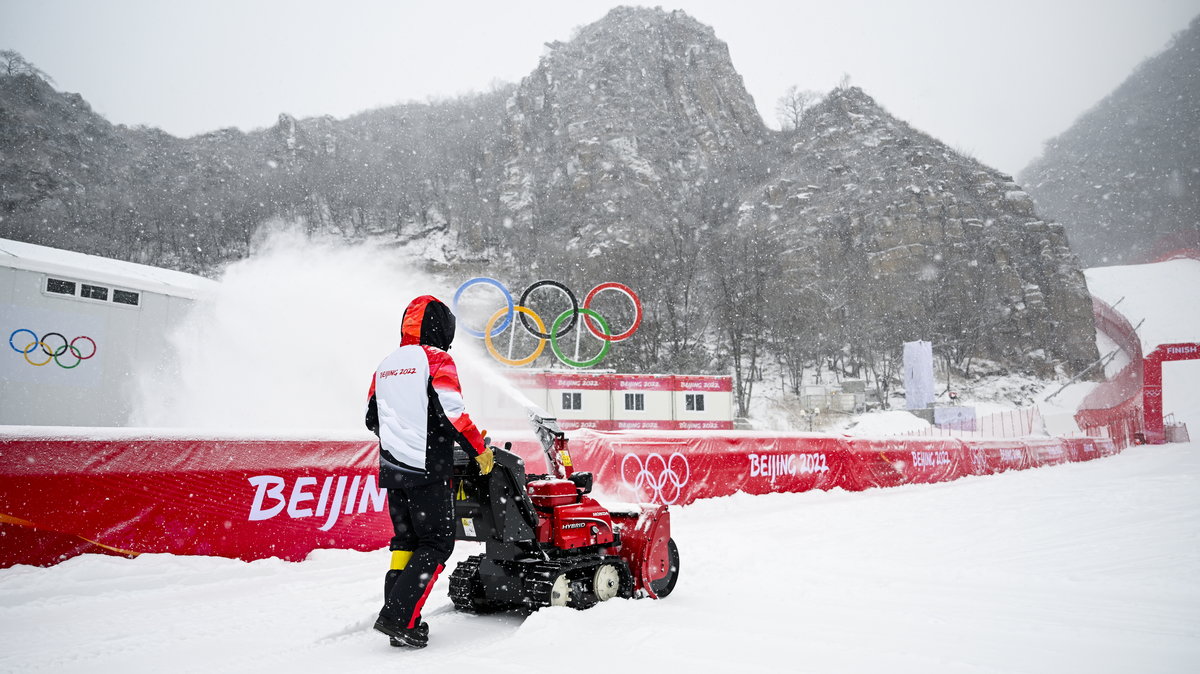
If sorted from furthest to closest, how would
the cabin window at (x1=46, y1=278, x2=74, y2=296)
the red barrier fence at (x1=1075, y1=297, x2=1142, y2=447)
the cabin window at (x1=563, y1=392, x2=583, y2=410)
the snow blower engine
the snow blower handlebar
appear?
the cabin window at (x1=563, y1=392, x2=583, y2=410)
the red barrier fence at (x1=1075, y1=297, x2=1142, y2=447)
the cabin window at (x1=46, y1=278, x2=74, y2=296)
the snow blower handlebar
the snow blower engine

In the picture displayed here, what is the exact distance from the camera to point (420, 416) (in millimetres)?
3688

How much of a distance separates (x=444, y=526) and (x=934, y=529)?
24.1 feet

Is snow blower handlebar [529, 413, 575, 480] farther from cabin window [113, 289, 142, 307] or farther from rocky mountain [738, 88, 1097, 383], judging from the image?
rocky mountain [738, 88, 1097, 383]

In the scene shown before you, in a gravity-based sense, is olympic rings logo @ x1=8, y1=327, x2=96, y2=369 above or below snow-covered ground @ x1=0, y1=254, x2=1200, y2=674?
above

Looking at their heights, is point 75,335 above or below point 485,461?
above

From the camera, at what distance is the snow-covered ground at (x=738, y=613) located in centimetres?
330

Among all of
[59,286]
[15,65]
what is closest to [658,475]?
[59,286]

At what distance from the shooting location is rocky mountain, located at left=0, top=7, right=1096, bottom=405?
5603 centimetres

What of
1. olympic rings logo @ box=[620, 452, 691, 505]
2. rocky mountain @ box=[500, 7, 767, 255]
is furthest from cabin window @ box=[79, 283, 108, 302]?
rocky mountain @ box=[500, 7, 767, 255]

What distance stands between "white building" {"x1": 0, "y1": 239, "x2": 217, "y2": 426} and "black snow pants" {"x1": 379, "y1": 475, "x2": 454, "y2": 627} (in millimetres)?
18746

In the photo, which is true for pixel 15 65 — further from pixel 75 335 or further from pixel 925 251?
pixel 925 251

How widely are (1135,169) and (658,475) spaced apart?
139395mm

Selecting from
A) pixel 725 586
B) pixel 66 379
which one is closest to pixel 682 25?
pixel 66 379

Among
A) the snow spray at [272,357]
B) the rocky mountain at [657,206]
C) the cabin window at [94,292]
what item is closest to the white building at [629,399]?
the snow spray at [272,357]
